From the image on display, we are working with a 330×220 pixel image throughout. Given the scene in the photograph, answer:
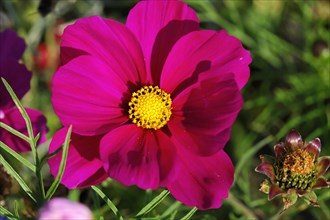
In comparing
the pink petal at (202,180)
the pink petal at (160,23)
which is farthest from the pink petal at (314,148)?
the pink petal at (160,23)

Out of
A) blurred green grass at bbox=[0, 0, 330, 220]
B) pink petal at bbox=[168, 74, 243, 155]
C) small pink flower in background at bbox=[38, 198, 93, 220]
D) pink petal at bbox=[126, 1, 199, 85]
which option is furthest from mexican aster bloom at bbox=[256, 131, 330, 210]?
blurred green grass at bbox=[0, 0, 330, 220]

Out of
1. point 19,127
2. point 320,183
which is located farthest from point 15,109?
point 320,183

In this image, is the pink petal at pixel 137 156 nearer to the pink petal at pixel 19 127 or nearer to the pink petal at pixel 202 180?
the pink petal at pixel 202 180

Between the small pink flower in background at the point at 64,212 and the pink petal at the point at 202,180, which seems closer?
the small pink flower in background at the point at 64,212

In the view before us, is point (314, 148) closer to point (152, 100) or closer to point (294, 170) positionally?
point (294, 170)

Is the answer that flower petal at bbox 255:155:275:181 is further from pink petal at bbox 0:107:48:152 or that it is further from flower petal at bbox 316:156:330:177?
pink petal at bbox 0:107:48:152

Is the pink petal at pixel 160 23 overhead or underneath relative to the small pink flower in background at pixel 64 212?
overhead
